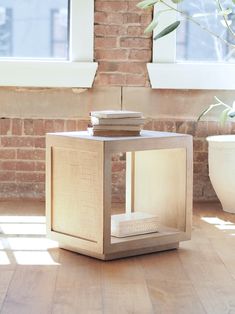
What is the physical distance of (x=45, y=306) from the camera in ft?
8.76

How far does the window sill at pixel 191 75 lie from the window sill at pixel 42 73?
424 millimetres

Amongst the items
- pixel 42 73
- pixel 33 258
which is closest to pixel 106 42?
pixel 42 73

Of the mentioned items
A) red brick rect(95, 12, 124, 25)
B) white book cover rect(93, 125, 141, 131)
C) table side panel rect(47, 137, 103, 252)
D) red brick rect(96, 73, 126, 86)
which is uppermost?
red brick rect(95, 12, 124, 25)

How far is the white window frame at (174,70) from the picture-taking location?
488cm

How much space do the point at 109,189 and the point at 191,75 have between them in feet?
6.04

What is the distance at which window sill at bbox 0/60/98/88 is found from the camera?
191 inches

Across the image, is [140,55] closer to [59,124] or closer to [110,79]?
[110,79]

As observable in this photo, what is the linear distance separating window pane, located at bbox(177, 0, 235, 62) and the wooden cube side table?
1526 mm

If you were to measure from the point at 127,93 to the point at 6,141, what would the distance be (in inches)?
35.0

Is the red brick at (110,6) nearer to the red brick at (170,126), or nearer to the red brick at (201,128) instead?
the red brick at (170,126)

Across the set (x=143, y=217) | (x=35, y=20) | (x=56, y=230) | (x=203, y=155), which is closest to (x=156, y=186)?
(x=143, y=217)

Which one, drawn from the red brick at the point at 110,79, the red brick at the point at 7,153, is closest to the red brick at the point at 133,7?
the red brick at the point at 110,79

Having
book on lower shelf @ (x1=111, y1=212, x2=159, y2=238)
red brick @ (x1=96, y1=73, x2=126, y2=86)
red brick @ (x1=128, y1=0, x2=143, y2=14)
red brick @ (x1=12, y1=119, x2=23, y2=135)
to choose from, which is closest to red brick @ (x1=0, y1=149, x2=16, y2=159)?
red brick @ (x1=12, y1=119, x2=23, y2=135)

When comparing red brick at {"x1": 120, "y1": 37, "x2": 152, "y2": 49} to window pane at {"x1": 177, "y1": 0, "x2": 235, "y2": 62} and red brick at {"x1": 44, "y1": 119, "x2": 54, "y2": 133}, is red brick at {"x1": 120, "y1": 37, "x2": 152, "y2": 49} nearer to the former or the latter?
window pane at {"x1": 177, "y1": 0, "x2": 235, "y2": 62}
